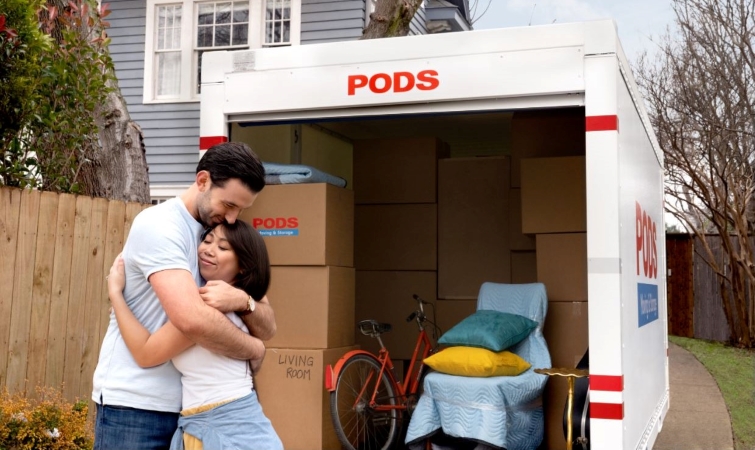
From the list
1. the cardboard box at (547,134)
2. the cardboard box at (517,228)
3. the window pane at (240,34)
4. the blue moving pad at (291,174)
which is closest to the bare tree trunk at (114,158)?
the blue moving pad at (291,174)

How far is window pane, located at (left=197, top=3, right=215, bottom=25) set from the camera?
12682 millimetres

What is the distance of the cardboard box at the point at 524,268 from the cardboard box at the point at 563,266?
3.10ft

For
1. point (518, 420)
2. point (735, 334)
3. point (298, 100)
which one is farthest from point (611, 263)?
point (735, 334)

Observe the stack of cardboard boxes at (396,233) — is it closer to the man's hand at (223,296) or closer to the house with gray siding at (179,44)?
the man's hand at (223,296)

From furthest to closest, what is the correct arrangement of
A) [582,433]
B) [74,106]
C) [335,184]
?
[74,106]
[335,184]
[582,433]

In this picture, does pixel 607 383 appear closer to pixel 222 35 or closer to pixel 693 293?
pixel 222 35

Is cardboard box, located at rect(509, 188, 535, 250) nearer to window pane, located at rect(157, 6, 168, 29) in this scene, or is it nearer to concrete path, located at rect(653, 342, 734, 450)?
concrete path, located at rect(653, 342, 734, 450)

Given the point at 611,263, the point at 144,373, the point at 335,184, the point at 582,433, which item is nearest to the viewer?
the point at 144,373

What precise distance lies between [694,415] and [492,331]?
5.01m

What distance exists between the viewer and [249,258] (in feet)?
A: 7.97

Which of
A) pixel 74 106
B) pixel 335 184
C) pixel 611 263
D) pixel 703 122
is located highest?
pixel 703 122

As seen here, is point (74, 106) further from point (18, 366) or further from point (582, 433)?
point (582, 433)

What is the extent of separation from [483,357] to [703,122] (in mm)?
11442

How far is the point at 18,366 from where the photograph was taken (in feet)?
17.0
